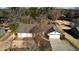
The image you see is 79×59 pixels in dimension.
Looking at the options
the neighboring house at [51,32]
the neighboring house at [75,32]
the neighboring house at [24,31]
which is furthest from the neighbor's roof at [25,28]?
the neighboring house at [75,32]

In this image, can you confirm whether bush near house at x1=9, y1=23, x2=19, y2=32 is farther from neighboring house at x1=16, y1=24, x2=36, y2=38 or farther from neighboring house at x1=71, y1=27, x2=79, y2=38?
neighboring house at x1=71, y1=27, x2=79, y2=38

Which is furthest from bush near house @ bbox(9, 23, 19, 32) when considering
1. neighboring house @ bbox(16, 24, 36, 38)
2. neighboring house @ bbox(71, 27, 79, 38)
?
neighboring house @ bbox(71, 27, 79, 38)

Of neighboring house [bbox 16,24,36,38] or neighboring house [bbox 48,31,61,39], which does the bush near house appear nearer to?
neighboring house [bbox 16,24,36,38]

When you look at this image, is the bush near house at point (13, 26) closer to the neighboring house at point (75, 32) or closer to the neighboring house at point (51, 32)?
the neighboring house at point (51, 32)

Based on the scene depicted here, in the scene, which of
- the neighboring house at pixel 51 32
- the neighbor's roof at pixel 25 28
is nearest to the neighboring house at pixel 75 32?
the neighboring house at pixel 51 32

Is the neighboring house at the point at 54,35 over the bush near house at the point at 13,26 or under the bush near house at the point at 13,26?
under

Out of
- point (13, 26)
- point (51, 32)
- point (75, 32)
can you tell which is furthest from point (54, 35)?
point (13, 26)

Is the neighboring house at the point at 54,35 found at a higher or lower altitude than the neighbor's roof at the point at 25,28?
lower

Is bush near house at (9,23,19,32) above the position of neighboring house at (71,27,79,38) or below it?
above

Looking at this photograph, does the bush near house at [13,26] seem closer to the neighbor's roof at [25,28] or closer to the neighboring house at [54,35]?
the neighbor's roof at [25,28]

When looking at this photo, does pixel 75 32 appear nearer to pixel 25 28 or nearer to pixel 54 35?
pixel 54 35
